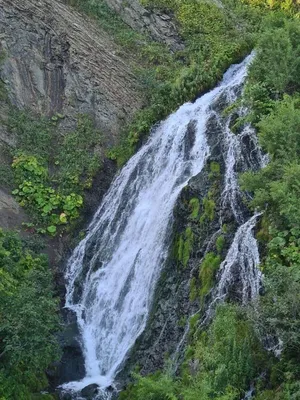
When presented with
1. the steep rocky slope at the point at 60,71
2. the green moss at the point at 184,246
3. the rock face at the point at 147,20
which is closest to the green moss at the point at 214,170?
the green moss at the point at 184,246

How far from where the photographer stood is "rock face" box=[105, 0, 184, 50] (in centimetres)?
2136

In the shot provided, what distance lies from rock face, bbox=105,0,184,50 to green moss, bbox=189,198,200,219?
1072 centimetres

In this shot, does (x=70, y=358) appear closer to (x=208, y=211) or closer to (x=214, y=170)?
(x=208, y=211)

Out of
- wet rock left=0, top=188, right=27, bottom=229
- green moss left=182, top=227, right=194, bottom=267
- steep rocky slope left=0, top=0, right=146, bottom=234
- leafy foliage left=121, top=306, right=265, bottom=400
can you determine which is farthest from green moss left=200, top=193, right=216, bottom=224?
steep rocky slope left=0, top=0, right=146, bottom=234

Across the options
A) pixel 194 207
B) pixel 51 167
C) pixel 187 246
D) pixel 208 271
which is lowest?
pixel 208 271

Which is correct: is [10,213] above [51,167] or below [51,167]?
below

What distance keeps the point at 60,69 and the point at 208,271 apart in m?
11.2

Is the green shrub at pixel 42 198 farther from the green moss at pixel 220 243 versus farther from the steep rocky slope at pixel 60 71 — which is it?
the green moss at pixel 220 243

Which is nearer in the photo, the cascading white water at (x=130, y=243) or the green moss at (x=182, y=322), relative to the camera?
the green moss at (x=182, y=322)

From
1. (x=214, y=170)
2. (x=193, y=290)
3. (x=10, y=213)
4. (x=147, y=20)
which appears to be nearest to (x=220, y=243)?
(x=193, y=290)

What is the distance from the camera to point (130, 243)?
14.2m

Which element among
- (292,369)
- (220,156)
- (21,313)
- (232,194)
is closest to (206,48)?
(220,156)

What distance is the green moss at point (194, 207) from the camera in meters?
12.3

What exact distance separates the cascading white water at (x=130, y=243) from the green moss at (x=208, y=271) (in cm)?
182
